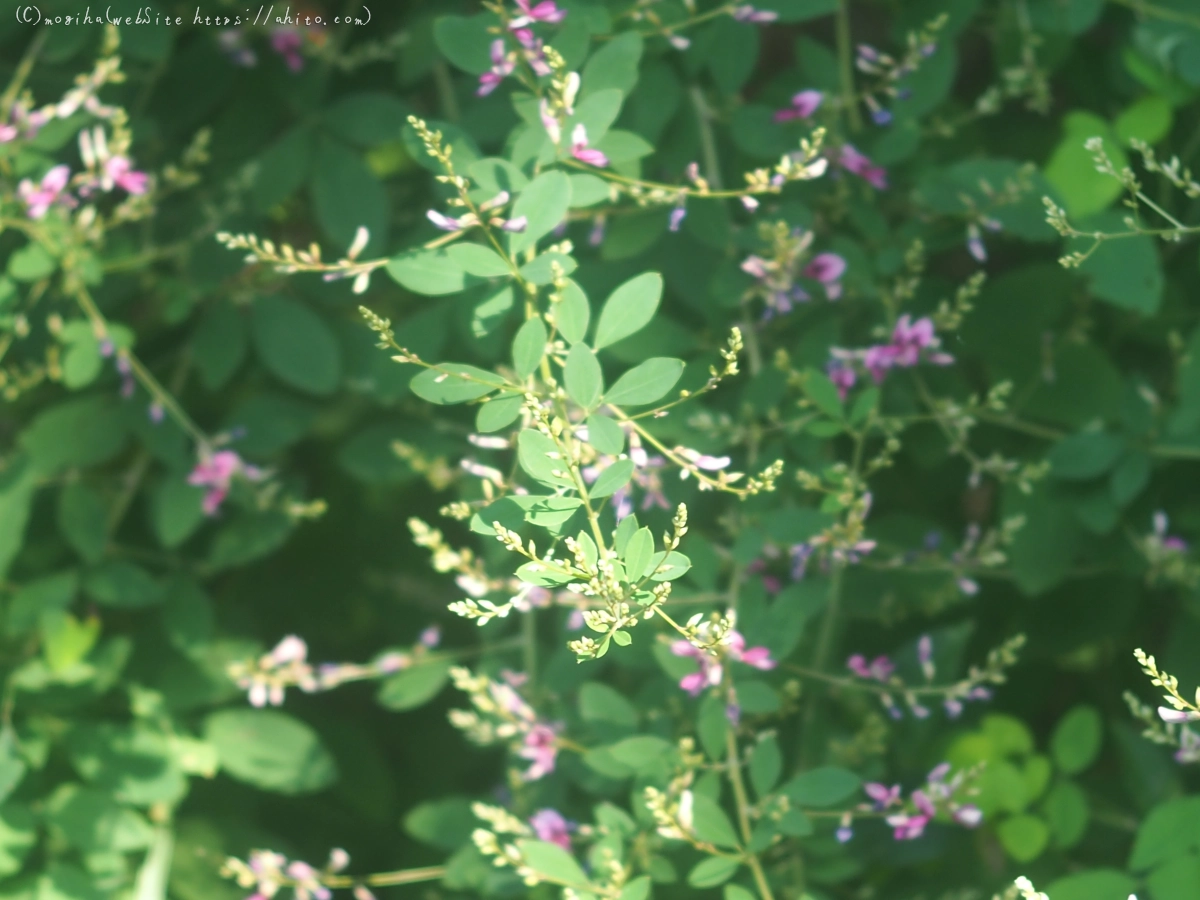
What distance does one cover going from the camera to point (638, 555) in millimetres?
909

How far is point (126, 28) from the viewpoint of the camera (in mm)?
1771

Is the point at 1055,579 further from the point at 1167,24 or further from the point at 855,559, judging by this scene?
the point at 1167,24

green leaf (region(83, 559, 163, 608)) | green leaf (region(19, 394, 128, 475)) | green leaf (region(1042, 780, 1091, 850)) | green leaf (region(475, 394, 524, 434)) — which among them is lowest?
green leaf (region(1042, 780, 1091, 850))

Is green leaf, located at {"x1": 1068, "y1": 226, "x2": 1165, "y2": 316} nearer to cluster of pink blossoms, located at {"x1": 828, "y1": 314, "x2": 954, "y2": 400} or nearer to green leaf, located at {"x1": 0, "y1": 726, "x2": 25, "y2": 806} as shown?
cluster of pink blossoms, located at {"x1": 828, "y1": 314, "x2": 954, "y2": 400}

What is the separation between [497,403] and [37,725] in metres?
1.05

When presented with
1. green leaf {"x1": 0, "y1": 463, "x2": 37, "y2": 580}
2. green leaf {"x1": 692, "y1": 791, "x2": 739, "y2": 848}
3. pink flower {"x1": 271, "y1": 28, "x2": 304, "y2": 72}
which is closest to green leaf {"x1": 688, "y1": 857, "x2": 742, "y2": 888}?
green leaf {"x1": 692, "y1": 791, "x2": 739, "y2": 848}

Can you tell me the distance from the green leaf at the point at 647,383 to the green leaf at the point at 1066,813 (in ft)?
3.12

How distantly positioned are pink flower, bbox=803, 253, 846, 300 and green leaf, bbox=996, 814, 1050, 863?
740 millimetres

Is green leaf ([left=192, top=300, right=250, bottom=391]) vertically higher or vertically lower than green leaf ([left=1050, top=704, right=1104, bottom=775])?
higher

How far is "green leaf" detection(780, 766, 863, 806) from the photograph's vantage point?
127cm

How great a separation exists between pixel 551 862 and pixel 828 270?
2.57 feet

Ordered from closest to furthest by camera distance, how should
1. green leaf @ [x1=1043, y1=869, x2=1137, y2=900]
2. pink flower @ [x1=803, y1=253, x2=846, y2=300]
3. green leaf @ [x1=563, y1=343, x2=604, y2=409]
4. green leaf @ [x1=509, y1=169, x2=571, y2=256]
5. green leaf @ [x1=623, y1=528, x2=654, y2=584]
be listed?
green leaf @ [x1=623, y1=528, x2=654, y2=584], green leaf @ [x1=563, y1=343, x2=604, y2=409], green leaf @ [x1=509, y1=169, x2=571, y2=256], green leaf @ [x1=1043, y1=869, x2=1137, y2=900], pink flower @ [x1=803, y1=253, x2=846, y2=300]

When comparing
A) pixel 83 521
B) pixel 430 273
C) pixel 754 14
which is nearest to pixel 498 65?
pixel 430 273

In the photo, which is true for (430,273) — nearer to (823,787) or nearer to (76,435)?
(823,787)
